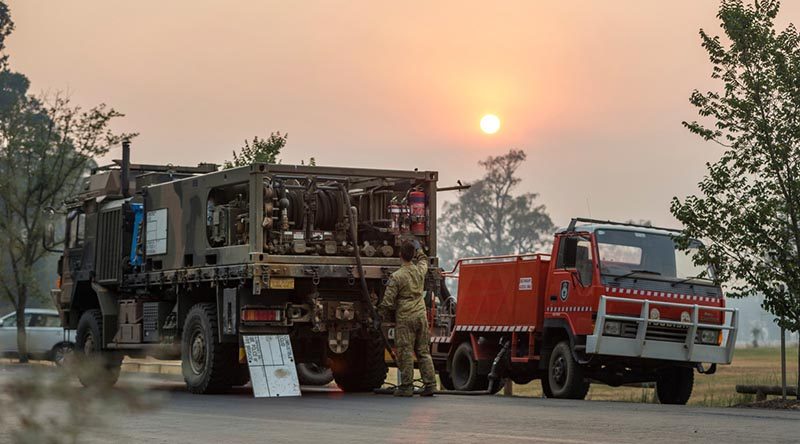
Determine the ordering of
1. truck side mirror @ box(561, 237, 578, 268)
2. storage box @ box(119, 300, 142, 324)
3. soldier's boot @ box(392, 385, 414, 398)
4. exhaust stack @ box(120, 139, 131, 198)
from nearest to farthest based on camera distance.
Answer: soldier's boot @ box(392, 385, 414, 398) < truck side mirror @ box(561, 237, 578, 268) < storage box @ box(119, 300, 142, 324) < exhaust stack @ box(120, 139, 131, 198)

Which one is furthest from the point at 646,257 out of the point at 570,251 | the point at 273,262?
the point at 273,262

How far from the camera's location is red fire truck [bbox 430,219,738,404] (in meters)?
19.3

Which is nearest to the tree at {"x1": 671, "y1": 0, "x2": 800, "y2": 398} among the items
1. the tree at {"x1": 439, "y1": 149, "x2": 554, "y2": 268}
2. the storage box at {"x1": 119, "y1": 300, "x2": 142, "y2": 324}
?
the storage box at {"x1": 119, "y1": 300, "x2": 142, "y2": 324}

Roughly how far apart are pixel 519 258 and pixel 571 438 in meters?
11.4

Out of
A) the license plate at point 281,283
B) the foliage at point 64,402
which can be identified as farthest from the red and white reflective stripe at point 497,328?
the foliage at point 64,402

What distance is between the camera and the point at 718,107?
1841 cm

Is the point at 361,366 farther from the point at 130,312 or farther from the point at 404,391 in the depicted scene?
the point at 130,312

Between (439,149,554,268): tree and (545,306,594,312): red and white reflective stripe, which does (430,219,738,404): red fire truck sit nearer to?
(545,306,594,312): red and white reflective stripe

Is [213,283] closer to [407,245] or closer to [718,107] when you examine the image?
[407,245]

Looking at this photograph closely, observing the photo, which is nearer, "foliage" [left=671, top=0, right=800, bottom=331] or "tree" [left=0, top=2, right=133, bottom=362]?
"foliage" [left=671, top=0, right=800, bottom=331]

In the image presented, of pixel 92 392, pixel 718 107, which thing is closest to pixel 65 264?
pixel 718 107

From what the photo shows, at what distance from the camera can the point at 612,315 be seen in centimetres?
1917

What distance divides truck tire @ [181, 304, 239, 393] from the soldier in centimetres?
217

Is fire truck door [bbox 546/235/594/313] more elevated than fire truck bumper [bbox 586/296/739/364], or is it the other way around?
fire truck door [bbox 546/235/594/313]
